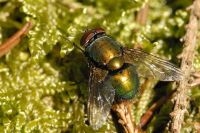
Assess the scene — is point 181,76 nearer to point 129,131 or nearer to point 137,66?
point 137,66

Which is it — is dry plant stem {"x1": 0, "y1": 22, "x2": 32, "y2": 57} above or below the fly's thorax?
above

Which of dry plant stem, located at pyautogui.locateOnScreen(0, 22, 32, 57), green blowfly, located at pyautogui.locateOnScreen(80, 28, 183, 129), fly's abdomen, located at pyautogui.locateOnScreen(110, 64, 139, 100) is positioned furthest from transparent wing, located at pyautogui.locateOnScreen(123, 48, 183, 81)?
dry plant stem, located at pyautogui.locateOnScreen(0, 22, 32, 57)

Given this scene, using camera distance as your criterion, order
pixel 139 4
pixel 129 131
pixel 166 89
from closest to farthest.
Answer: pixel 129 131 < pixel 166 89 < pixel 139 4

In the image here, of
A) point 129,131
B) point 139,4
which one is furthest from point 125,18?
point 129,131

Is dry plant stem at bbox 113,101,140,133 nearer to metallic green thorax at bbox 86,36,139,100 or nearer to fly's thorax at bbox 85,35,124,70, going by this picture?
metallic green thorax at bbox 86,36,139,100

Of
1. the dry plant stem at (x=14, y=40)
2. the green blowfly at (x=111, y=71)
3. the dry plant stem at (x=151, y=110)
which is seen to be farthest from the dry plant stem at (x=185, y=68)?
the dry plant stem at (x=14, y=40)

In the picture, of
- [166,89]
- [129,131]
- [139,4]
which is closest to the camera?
[129,131]

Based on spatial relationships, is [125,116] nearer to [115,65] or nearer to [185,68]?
[115,65]
